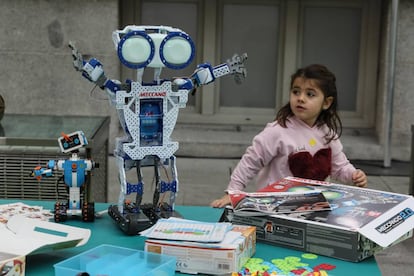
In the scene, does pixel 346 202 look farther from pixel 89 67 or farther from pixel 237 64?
pixel 89 67

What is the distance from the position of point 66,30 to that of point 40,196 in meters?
3.53

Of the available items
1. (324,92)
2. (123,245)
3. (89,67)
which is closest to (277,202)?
(123,245)

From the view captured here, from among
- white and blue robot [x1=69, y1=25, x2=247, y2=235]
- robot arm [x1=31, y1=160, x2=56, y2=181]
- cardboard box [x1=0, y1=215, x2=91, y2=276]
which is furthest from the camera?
robot arm [x1=31, y1=160, x2=56, y2=181]

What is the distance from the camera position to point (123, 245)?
2.00m

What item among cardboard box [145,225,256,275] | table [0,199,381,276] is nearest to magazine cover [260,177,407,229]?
table [0,199,381,276]

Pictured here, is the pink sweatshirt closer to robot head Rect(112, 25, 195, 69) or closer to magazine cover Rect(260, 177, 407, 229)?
magazine cover Rect(260, 177, 407, 229)

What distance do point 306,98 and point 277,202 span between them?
2.72 ft

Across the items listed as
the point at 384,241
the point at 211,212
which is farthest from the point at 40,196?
the point at 384,241

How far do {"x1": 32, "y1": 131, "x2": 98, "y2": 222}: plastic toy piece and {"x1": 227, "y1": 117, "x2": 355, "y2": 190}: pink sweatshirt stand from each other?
2.36ft

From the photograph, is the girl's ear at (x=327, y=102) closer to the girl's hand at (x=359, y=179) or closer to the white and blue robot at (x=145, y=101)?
the girl's hand at (x=359, y=179)

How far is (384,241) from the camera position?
185 cm

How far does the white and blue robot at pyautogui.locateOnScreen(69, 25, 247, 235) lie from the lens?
6.75 ft

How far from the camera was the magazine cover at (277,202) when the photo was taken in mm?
2033

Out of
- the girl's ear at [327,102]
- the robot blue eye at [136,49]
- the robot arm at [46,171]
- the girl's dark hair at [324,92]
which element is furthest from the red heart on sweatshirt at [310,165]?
the robot arm at [46,171]
